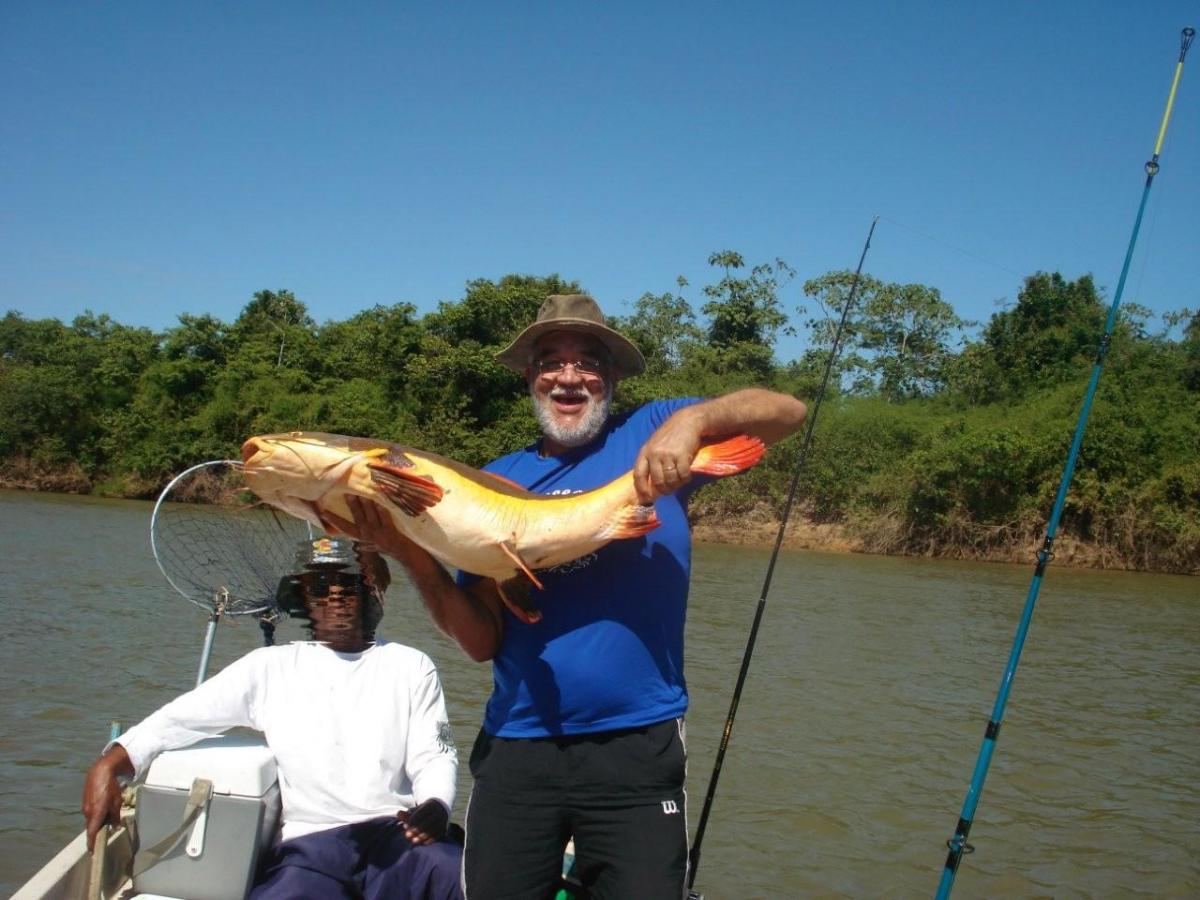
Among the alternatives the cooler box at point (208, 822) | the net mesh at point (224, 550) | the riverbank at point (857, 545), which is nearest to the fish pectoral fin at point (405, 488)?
the cooler box at point (208, 822)

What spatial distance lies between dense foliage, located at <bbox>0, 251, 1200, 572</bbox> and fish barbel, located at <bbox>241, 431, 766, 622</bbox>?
27.5 m

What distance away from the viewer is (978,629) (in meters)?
15.1

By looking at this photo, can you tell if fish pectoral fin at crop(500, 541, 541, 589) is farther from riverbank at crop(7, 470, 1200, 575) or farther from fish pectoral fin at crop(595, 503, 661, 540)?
riverbank at crop(7, 470, 1200, 575)

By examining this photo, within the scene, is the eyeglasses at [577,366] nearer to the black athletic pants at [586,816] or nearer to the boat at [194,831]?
the black athletic pants at [586,816]

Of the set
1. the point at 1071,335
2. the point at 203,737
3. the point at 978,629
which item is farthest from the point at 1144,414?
the point at 203,737

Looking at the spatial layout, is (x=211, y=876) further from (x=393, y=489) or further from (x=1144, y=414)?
(x=1144, y=414)

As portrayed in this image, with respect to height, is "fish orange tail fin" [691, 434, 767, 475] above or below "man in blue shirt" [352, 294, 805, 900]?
above

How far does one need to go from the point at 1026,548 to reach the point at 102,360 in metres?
33.9

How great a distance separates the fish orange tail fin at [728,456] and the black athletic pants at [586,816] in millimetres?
645

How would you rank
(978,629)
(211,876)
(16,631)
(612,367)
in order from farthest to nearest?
(978,629) < (16,631) < (211,876) < (612,367)

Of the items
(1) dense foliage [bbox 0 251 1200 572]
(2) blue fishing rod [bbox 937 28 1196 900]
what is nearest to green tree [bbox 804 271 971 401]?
(1) dense foliage [bbox 0 251 1200 572]

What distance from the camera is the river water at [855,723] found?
644cm

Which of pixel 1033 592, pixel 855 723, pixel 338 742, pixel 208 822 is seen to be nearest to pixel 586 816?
pixel 338 742

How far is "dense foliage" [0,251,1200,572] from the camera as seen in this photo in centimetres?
2719
